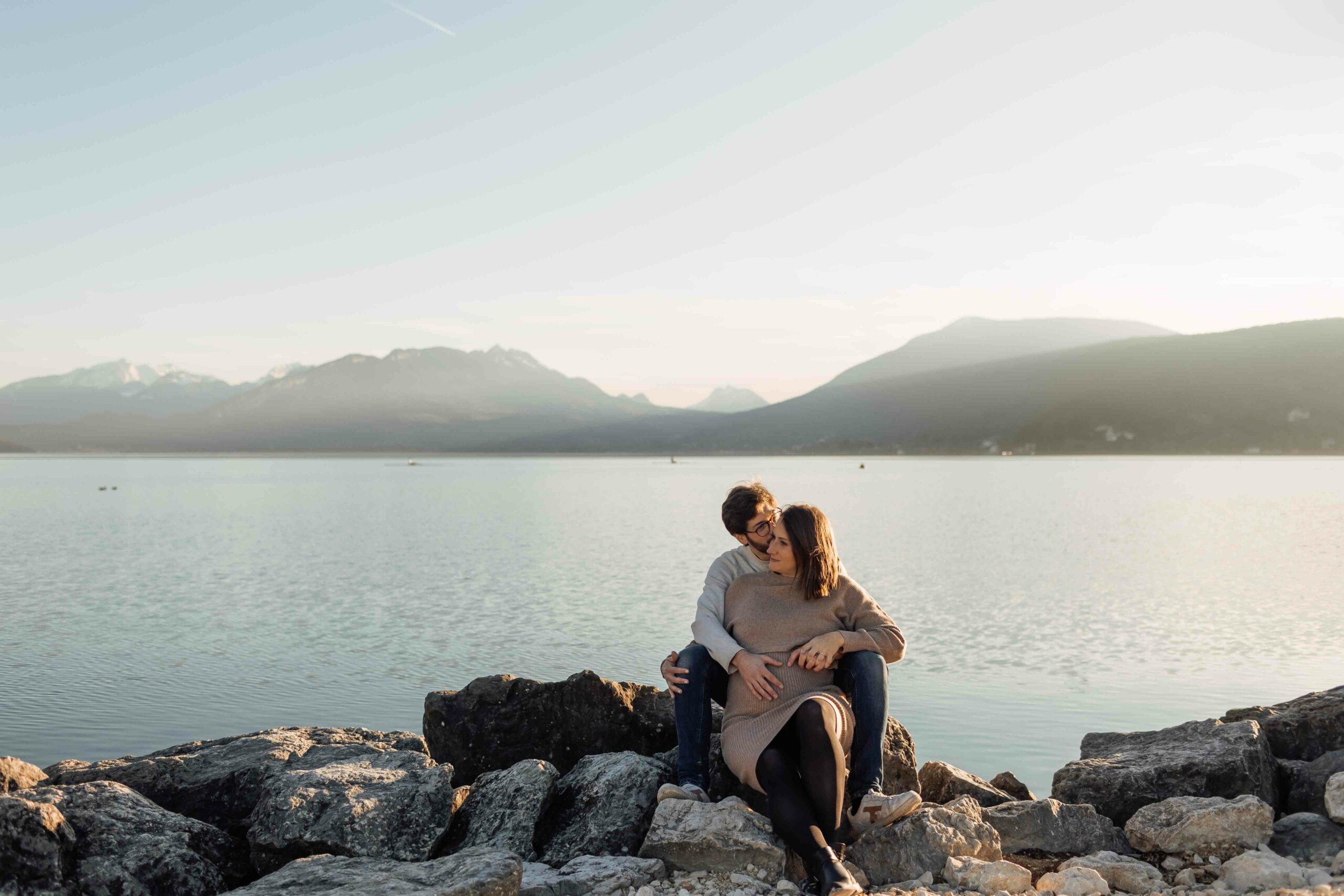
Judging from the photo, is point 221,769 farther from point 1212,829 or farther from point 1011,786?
point 1212,829

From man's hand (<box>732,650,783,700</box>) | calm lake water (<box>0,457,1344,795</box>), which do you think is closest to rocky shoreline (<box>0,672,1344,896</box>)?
man's hand (<box>732,650,783,700</box>)

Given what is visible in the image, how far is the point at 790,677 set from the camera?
477 centimetres

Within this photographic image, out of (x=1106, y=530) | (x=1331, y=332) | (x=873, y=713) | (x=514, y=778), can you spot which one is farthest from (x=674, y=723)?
Answer: (x=1331, y=332)

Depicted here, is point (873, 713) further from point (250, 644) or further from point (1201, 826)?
point (250, 644)

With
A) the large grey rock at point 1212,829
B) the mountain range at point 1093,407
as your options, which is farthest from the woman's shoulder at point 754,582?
the mountain range at point 1093,407

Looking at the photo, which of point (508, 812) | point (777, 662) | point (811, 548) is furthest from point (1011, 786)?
point (508, 812)

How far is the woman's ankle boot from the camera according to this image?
3.99 metres

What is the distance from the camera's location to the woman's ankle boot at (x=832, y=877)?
399 centimetres

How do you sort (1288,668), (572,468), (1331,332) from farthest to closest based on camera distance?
(1331,332), (572,468), (1288,668)

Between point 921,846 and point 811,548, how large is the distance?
1.36 m

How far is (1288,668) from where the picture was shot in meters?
10.8

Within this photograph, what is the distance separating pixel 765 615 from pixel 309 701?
6.24 meters

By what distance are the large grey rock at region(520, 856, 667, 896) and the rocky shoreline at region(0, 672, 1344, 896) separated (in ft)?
0.03

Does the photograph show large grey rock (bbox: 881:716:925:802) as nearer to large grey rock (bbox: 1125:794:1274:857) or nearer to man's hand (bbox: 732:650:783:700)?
man's hand (bbox: 732:650:783:700)
